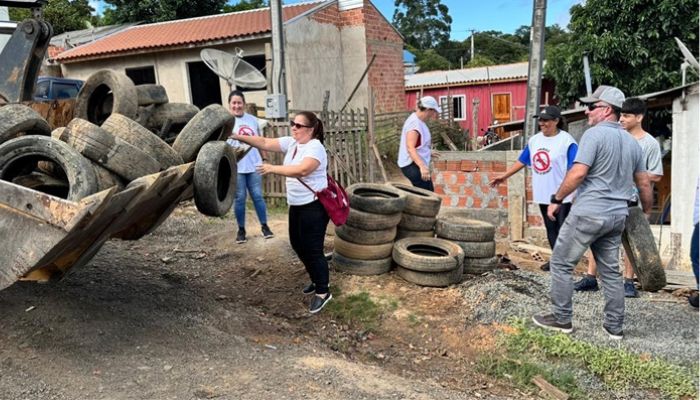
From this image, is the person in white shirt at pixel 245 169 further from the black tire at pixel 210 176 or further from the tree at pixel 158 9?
the tree at pixel 158 9

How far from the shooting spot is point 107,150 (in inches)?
137

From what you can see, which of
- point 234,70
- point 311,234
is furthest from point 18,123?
point 234,70

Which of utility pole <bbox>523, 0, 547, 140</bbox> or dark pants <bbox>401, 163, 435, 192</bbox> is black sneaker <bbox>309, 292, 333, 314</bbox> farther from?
utility pole <bbox>523, 0, 547, 140</bbox>

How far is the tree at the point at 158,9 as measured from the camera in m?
26.0

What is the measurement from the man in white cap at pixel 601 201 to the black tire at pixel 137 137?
2.90 metres

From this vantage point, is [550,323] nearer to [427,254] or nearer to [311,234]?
[427,254]

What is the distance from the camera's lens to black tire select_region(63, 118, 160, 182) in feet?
11.3

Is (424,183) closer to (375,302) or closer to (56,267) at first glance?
(375,302)

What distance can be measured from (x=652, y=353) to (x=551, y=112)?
7.67 ft

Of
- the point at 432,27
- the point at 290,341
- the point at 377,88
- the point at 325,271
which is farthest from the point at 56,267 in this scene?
the point at 432,27

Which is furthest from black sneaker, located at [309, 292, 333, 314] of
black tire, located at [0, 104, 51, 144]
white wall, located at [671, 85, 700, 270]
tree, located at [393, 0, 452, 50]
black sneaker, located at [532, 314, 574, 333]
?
tree, located at [393, 0, 452, 50]

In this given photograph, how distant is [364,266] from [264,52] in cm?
1141

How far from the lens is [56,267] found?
3615mm

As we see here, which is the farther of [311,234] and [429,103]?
[429,103]
